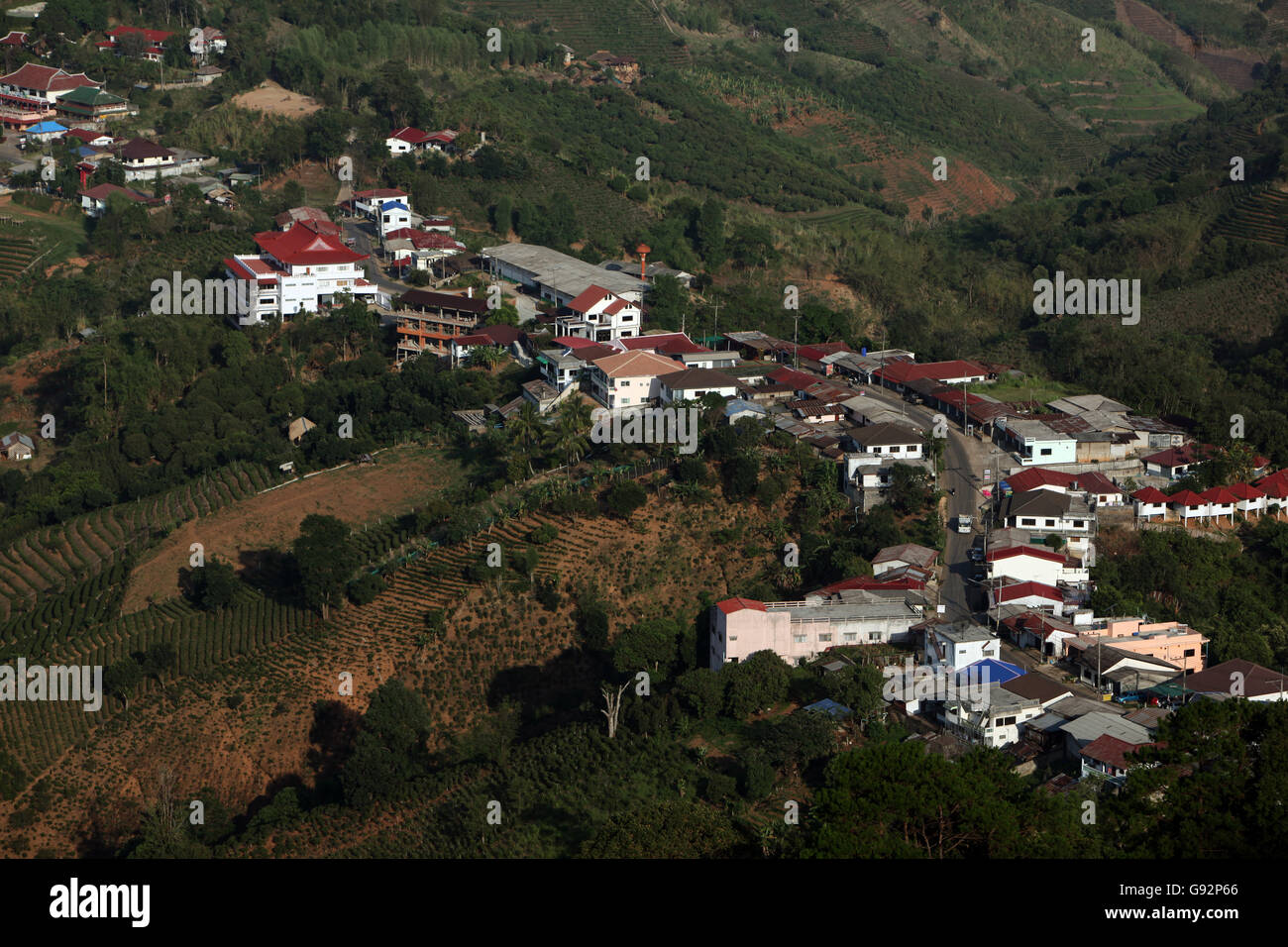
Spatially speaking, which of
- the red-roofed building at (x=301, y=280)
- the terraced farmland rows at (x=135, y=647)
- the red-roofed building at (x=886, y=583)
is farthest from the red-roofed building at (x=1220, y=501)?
the red-roofed building at (x=301, y=280)

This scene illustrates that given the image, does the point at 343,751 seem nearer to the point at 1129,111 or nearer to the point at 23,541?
the point at 23,541

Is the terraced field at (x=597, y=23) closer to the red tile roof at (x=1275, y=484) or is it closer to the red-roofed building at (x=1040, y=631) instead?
the red tile roof at (x=1275, y=484)

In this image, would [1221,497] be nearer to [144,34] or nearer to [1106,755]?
[1106,755]

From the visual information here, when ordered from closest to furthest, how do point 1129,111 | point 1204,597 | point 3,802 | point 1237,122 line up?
point 3,802 < point 1204,597 < point 1237,122 < point 1129,111

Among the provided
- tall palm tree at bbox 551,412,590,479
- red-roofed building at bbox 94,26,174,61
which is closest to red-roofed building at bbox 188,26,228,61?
red-roofed building at bbox 94,26,174,61

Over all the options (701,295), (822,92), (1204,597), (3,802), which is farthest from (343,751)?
(822,92)

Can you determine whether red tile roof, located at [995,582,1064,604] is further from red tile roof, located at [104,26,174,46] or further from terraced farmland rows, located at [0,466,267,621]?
red tile roof, located at [104,26,174,46]

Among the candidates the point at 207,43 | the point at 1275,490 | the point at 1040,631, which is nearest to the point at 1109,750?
Result: the point at 1040,631
